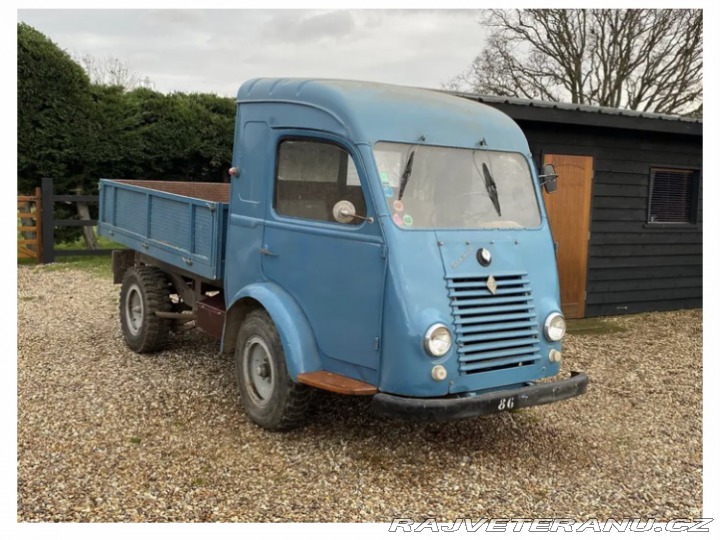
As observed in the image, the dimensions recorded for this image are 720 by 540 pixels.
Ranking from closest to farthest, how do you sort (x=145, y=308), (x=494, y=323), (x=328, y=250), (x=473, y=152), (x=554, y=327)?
(x=494, y=323), (x=328, y=250), (x=554, y=327), (x=473, y=152), (x=145, y=308)

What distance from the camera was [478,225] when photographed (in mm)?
4832

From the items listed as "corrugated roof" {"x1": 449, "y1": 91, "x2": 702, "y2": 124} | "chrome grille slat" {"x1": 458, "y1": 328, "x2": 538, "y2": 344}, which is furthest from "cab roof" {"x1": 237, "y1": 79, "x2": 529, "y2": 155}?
"corrugated roof" {"x1": 449, "y1": 91, "x2": 702, "y2": 124}

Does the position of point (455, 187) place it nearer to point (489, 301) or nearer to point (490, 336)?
point (489, 301)

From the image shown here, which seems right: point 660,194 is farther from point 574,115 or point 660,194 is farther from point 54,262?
point 54,262

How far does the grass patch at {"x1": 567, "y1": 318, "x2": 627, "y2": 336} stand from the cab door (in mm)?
5010

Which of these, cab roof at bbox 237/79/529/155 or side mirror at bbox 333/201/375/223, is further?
cab roof at bbox 237/79/529/155

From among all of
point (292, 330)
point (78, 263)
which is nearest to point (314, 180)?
point (292, 330)

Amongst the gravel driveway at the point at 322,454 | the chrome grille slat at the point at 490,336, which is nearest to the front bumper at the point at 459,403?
the chrome grille slat at the point at 490,336

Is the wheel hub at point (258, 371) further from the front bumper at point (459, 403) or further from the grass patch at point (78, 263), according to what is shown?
the grass patch at point (78, 263)

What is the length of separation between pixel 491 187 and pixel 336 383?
5.82ft

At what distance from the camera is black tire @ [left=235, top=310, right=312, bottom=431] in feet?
16.0

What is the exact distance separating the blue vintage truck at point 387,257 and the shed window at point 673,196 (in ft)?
19.3

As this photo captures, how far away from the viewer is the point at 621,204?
33.4ft

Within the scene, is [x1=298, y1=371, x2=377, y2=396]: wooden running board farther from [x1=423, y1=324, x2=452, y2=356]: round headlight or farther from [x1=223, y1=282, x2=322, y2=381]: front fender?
[x1=423, y1=324, x2=452, y2=356]: round headlight
